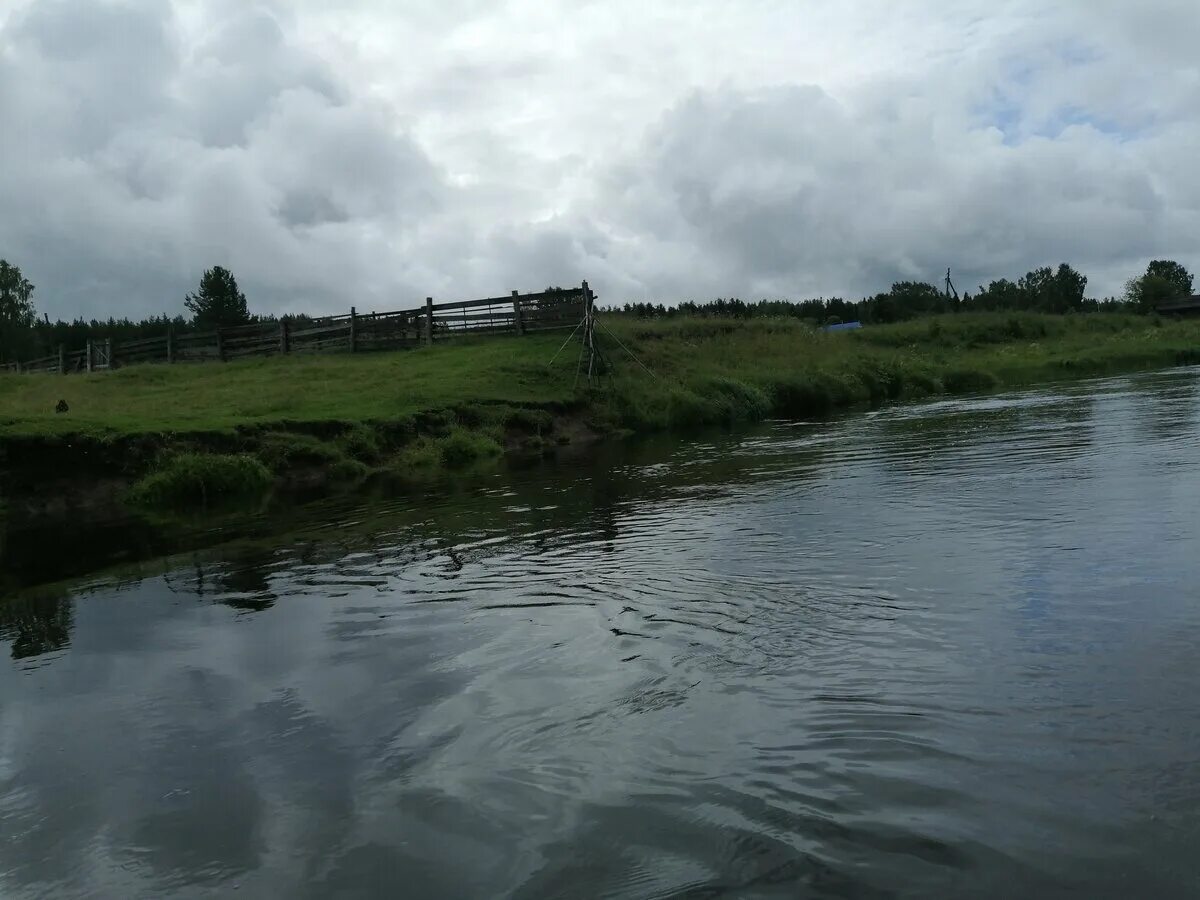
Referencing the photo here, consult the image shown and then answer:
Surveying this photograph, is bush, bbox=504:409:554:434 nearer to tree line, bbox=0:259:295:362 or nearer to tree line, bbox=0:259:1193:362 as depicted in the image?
tree line, bbox=0:259:1193:362

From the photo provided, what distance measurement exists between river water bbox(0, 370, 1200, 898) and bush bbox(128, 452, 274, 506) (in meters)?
7.41

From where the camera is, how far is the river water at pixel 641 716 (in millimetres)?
3875

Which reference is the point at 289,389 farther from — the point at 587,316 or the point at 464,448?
the point at 587,316

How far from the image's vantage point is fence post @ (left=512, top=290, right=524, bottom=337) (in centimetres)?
3867

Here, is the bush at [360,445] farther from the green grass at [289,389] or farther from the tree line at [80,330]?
the tree line at [80,330]

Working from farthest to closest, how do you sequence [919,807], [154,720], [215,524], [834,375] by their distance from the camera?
1. [834,375]
2. [215,524]
3. [154,720]
4. [919,807]

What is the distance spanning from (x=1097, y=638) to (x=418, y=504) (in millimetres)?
11461

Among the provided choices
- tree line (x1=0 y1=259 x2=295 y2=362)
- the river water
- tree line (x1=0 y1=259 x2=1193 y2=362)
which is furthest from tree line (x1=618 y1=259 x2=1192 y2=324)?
the river water

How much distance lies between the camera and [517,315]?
3897 cm

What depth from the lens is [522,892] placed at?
12.1 ft

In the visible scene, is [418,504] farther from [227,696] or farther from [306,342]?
[306,342]

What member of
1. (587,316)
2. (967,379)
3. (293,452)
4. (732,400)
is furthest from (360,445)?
(967,379)

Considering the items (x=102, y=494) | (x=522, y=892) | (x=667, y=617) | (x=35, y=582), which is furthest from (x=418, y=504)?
(x=522, y=892)

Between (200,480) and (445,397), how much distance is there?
377 inches
